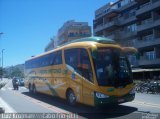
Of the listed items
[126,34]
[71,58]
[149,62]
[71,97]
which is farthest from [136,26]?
[71,97]

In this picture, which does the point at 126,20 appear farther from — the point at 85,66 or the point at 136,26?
the point at 85,66

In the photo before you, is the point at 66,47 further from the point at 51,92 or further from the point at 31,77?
the point at 31,77

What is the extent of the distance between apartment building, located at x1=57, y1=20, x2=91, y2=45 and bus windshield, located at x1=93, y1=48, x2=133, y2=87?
258 feet

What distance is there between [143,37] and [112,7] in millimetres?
A: 17508

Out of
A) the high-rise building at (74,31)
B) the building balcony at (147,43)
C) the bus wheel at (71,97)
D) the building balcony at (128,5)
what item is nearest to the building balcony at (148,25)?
the building balcony at (147,43)

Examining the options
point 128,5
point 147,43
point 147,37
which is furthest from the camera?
point 128,5

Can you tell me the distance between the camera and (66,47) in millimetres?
16141

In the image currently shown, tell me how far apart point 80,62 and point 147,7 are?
38.4 m

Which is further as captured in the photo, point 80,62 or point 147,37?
point 147,37

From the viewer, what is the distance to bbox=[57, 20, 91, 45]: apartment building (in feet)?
304

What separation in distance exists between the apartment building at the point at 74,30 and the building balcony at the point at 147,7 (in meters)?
41.9

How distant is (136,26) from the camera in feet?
181

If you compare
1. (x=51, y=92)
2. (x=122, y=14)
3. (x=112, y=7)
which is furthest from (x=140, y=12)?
(x=51, y=92)

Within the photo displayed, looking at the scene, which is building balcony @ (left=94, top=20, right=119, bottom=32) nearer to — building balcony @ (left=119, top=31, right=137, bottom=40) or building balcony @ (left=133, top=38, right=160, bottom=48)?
building balcony @ (left=119, top=31, right=137, bottom=40)
